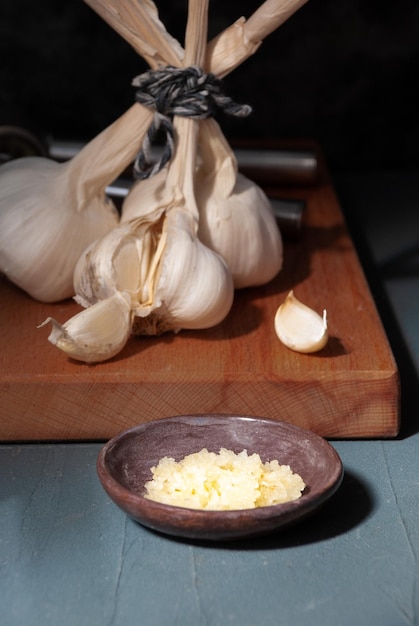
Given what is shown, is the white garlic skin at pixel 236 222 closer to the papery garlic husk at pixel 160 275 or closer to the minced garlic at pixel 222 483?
the papery garlic husk at pixel 160 275

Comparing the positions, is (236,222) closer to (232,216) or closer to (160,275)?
(232,216)

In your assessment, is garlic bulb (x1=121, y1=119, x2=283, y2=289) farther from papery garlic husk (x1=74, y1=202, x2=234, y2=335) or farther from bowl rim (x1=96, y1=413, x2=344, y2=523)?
bowl rim (x1=96, y1=413, x2=344, y2=523)

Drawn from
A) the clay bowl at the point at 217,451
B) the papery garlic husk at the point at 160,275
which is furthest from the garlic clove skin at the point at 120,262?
the clay bowl at the point at 217,451

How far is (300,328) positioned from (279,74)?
3.68 ft

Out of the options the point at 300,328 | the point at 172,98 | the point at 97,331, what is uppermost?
the point at 172,98

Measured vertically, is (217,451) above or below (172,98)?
below

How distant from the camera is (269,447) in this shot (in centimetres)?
99

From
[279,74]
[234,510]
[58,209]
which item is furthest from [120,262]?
[279,74]

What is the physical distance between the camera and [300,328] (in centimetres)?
117

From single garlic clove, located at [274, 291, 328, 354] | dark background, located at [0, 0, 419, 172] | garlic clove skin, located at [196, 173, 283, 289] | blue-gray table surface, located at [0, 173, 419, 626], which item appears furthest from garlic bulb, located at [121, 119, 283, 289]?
dark background, located at [0, 0, 419, 172]

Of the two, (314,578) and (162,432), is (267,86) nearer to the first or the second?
(162,432)

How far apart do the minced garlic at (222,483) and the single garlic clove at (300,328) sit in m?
0.22

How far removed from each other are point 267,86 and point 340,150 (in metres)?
0.23

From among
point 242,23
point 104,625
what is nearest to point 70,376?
point 104,625
